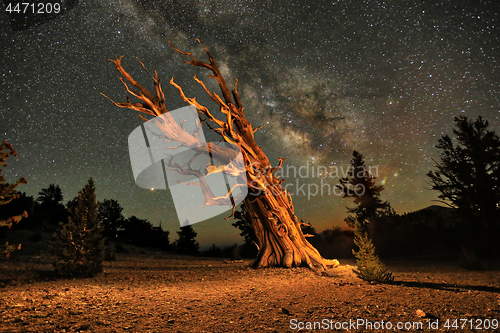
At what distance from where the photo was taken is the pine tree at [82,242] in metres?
7.04

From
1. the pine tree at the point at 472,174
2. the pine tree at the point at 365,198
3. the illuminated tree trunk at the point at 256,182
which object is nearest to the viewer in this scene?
the illuminated tree trunk at the point at 256,182

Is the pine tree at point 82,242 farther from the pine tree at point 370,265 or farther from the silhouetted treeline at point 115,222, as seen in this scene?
the silhouetted treeline at point 115,222

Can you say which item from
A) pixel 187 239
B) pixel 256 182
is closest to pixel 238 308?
pixel 256 182

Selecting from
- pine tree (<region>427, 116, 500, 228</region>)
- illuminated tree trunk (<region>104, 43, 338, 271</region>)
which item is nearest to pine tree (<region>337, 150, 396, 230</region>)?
Result: pine tree (<region>427, 116, 500, 228</region>)

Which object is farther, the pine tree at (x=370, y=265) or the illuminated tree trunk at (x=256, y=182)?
the illuminated tree trunk at (x=256, y=182)

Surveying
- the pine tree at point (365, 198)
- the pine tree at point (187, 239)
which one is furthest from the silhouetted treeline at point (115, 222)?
the pine tree at point (365, 198)

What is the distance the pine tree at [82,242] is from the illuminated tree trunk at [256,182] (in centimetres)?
292

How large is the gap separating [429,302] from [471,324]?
1.02m

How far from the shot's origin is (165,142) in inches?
350

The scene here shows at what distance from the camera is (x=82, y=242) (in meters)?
7.44

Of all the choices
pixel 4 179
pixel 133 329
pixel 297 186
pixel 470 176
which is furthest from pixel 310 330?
pixel 470 176

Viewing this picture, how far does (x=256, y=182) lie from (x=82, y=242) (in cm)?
550

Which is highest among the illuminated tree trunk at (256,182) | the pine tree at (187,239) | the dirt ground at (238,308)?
the illuminated tree trunk at (256,182)

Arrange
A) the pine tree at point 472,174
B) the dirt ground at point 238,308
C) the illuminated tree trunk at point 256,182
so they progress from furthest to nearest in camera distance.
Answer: the pine tree at point 472,174
the illuminated tree trunk at point 256,182
the dirt ground at point 238,308
